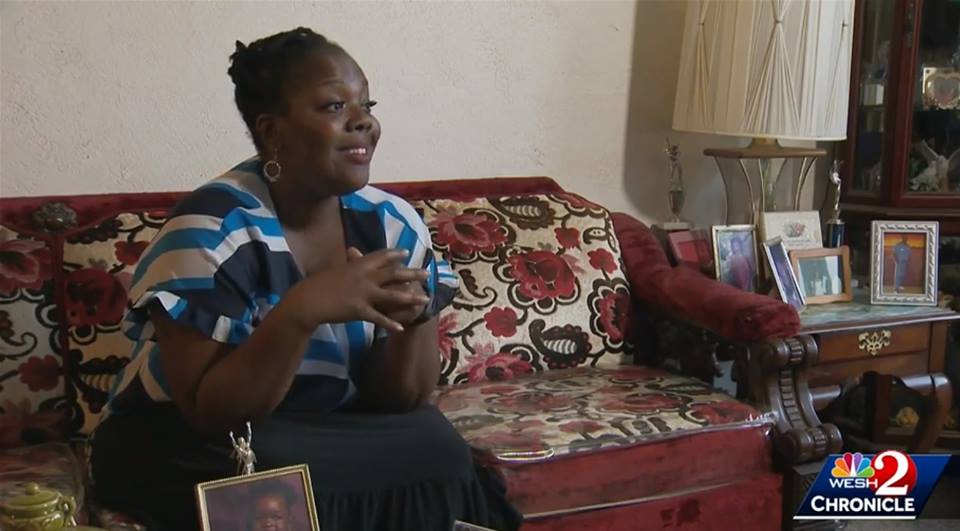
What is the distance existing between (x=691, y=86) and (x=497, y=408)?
108 cm

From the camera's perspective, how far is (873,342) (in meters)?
2.13

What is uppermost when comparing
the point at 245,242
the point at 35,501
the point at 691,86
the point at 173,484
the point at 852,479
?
the point at 691,86

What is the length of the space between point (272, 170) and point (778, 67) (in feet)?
4.41

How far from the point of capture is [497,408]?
5.97 feet

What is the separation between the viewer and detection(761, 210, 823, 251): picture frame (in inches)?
92.0

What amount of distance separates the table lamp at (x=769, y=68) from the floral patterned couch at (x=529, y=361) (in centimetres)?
43

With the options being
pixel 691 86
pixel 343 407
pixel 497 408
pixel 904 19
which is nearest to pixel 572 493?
pixel 497 408

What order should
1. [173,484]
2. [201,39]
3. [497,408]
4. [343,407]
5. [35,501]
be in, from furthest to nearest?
1. [201,39]
2. [497,408]
3. [343,407]
4. [173,484]
5. [35,501]

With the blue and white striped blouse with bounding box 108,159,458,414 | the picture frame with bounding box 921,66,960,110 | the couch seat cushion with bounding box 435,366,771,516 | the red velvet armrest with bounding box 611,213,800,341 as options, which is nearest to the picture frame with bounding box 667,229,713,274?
the red velvet armrest with bounding box 611,213,800,341

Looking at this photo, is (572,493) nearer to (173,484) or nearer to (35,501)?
(173,484)

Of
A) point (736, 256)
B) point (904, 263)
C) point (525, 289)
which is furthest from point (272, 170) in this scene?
point (904, 263)

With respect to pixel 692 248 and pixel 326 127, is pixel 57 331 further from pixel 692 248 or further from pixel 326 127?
pixel 692 248

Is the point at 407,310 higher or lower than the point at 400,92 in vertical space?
lower

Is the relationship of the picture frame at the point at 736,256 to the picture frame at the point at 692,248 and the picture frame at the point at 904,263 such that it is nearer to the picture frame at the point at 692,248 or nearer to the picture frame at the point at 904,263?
the picture frame at the point at 692,248
